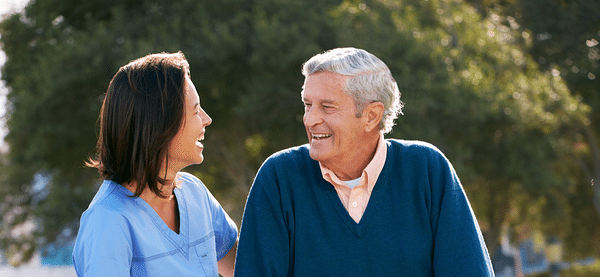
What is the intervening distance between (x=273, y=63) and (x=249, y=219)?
8631 millimetres

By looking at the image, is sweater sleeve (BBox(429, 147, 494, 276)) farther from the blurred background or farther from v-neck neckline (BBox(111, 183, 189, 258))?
the blurred background

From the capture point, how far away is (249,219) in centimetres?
223

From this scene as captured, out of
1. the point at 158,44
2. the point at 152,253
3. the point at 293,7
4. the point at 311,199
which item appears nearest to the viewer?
the point at 152,253

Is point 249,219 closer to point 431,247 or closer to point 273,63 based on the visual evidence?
point 431,247

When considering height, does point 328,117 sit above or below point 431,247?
above

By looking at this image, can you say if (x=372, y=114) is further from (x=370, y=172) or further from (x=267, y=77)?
(x=267, y=77)

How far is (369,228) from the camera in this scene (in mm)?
2199

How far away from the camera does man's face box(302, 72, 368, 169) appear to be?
7.39 feet

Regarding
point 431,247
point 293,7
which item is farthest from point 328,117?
point 293,7

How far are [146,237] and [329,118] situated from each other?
2.79 feet

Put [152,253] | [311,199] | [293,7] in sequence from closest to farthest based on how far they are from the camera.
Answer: [152,253]
[311,199]
[293,7]

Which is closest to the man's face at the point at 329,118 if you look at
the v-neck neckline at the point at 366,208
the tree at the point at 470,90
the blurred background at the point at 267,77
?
the v-neck neckline at the point at 366,208

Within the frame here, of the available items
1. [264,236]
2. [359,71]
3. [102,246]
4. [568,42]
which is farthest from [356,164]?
[568,42]

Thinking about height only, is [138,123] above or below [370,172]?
above
